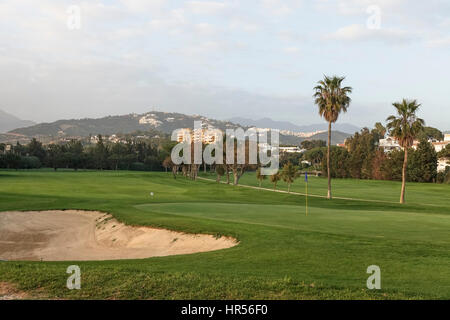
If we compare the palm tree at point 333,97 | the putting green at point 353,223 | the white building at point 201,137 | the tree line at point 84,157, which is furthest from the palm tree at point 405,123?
the tree line at point 84,157

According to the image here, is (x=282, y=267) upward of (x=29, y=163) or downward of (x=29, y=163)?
downward

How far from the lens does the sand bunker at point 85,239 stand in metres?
18.1

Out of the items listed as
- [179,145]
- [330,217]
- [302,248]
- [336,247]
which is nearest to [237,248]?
[302,248]

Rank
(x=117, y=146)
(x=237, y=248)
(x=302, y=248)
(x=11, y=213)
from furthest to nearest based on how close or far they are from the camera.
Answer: (x=117, y=146)
(x=11, y=213)
(x=237, y=248)
(x=302, y=248)

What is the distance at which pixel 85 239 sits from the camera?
Answer: 2252cm

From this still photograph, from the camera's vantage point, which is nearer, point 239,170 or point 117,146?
point 239,170

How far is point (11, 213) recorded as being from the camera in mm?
27922

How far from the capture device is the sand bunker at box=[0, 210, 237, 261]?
18.1 m

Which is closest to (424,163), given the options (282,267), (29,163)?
(282,267)

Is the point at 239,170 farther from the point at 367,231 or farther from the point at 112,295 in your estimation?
the point at 112,295

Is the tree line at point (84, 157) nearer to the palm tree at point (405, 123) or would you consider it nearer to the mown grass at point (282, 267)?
the palm tree at point (405, 123)

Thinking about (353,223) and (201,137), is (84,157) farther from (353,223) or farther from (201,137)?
(353,223)

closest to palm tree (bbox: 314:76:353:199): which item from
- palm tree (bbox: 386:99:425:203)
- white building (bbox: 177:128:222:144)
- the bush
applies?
palm tree (bbox: 386:99:425:203)
